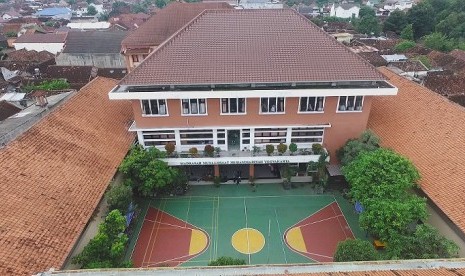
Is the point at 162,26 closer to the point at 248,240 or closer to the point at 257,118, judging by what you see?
the point at 257,118

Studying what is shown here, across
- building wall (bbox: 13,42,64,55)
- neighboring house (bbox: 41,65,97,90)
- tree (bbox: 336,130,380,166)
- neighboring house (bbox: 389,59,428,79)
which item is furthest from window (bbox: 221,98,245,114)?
building wall (bbox: 13,42,64,55)

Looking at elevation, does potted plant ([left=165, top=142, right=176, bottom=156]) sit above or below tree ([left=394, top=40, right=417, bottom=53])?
above

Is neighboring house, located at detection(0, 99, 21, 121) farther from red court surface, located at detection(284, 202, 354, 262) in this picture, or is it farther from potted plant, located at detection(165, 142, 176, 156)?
red court surface, located at detection(284, 202, 354, 262)

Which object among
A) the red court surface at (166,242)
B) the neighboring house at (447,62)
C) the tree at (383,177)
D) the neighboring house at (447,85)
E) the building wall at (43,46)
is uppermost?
the tree at (383,177)

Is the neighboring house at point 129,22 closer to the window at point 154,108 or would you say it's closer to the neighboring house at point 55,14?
the neighboring house at point 55,14

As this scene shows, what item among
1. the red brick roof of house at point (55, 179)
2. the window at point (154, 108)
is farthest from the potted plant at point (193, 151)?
the red brick roof of house at point (55, 179)

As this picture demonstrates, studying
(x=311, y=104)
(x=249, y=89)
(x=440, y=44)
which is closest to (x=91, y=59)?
(x=249, y=89)

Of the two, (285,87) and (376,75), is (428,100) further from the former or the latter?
(285,87)
